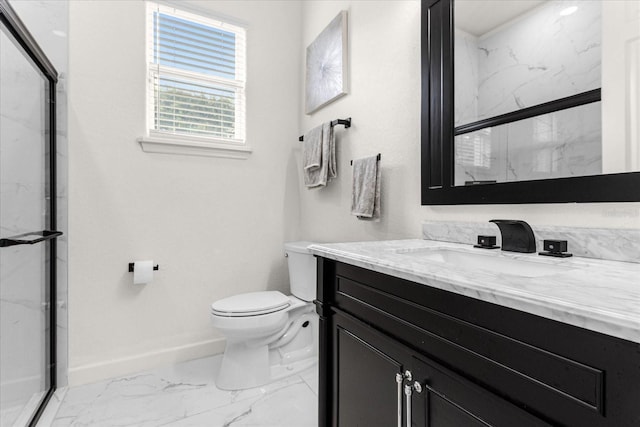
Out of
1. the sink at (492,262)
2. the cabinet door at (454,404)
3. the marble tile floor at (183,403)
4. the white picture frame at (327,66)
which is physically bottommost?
the marble tile floor at (183,403)

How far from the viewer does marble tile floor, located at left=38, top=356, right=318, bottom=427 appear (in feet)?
5.06

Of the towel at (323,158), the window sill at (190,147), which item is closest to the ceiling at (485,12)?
the towel at (323,158)

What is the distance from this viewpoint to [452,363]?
67 centimetres

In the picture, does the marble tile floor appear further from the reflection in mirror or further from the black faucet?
the reflection in mirror

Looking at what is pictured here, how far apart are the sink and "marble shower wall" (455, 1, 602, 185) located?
291mm

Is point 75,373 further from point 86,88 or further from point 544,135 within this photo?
point 544,135

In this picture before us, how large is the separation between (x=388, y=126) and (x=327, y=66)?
0.77 meters

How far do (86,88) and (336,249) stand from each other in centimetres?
187

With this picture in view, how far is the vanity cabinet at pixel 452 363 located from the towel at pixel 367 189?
60 cm

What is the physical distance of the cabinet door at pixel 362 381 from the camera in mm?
843

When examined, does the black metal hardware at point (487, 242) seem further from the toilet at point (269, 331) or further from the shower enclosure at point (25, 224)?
the shower enclosure at point (25, 224)

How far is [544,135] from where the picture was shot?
3.34 ft

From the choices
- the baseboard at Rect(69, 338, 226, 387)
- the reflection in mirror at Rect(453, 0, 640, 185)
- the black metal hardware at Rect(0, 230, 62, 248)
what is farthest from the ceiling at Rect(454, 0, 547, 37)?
the baseboard at Rect(69, 338, 226, 387)

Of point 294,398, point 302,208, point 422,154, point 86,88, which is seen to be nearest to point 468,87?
point 422,154
